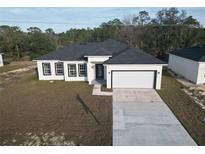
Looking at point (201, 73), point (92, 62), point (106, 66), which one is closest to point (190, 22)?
point (201, 73)

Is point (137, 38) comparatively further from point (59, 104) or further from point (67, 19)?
point (59, 104)

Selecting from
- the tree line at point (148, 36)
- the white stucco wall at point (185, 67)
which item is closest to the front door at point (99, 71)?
the white stucco wall at point (185, 67)

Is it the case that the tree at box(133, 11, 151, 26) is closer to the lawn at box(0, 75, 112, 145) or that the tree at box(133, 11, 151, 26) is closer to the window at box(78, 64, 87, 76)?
the window at box(78, 64, 87, 76)

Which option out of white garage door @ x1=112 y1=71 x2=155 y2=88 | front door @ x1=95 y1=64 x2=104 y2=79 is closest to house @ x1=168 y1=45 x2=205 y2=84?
white garage door @ x1=112 y1=71 x2=155 y2=88

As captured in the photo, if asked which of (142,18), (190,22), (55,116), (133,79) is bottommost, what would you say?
(55,116)

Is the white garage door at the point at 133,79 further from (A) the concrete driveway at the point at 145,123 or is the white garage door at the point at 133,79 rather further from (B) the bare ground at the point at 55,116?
(B) the bare ground at the point at 55,116

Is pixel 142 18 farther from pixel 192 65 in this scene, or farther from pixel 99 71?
pixel 99 71
